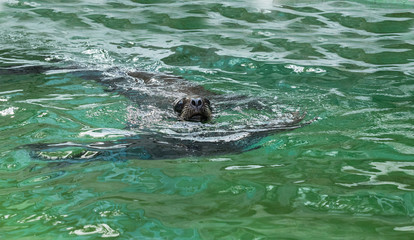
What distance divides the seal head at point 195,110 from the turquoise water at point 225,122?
20 cm

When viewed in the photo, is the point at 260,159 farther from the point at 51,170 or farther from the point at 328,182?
the point at 51,170

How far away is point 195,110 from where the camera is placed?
19.2 feet

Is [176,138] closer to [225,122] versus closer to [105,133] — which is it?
[105,133]

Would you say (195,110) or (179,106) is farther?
(179,106)

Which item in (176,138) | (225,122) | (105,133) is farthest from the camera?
(225,122)

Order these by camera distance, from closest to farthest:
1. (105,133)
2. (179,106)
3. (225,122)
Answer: (105,133), (225,122), (179,106)

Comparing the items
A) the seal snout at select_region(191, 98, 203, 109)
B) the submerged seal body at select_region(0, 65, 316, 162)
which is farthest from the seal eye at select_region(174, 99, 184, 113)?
the seal snout at select_region(191, 98, 203, 109)

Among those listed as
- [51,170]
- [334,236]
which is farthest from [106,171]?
[334,236]

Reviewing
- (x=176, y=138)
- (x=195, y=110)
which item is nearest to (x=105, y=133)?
(x=176, y=138)

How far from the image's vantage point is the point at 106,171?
Answer: 4090mm

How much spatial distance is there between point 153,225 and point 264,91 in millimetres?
4214

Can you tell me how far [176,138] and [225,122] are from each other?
3.11ft

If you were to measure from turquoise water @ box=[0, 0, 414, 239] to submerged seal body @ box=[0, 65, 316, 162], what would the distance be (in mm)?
147

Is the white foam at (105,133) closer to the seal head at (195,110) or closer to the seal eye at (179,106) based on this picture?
the seal head at (195,110)
